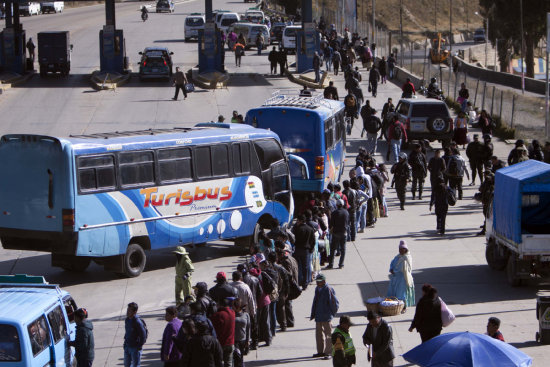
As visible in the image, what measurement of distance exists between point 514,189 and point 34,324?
9938mm

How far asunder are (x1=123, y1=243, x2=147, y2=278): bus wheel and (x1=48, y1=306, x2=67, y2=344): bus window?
23.2 feet

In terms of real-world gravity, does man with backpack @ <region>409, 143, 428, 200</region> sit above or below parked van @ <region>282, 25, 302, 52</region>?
below

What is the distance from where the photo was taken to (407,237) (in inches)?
945

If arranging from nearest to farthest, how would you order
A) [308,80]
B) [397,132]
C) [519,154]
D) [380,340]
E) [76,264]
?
1. [380,340]
2. [76,264]
3. [519,154]
4. [397,132]
5. [308,80]

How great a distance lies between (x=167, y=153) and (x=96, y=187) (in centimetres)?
191

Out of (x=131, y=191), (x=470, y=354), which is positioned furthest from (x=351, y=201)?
(x=470, y=354)

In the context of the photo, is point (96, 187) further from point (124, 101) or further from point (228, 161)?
point (124, 101)

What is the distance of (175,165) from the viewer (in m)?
21.2

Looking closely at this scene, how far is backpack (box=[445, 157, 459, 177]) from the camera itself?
26672 mm

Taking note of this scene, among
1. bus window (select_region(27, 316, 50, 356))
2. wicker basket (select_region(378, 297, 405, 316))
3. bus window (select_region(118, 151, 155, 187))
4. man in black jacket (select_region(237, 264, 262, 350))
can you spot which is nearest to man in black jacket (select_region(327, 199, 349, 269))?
wicker basket (select_region(378, 297, 405, 316))

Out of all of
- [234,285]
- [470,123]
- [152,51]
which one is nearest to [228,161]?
[234,285]

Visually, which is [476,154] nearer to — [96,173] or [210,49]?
[96,173]

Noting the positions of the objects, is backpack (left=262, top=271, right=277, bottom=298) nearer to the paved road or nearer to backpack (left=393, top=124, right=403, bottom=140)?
the paved road

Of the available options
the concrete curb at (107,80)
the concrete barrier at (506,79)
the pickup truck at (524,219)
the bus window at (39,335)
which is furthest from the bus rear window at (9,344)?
the concrete barrier at (506,79)
